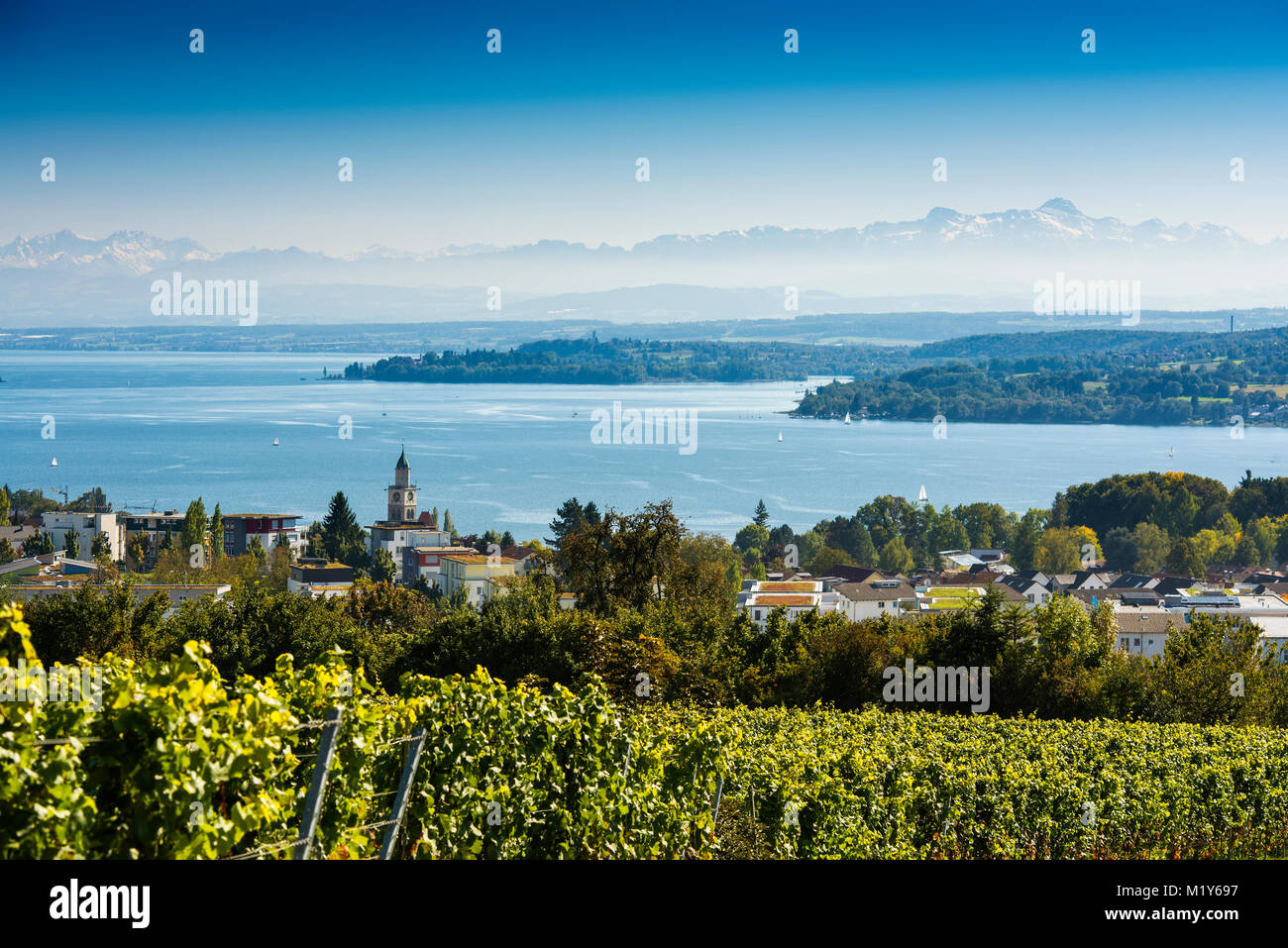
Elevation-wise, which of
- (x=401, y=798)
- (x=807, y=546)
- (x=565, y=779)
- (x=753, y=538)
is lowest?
(x=807, y=546)

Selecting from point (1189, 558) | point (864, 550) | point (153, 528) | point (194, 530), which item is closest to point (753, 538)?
point (864, 550)

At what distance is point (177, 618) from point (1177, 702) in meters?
16.3

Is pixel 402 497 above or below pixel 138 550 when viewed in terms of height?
above

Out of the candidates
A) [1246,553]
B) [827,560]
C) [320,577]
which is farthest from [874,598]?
[1246,553]

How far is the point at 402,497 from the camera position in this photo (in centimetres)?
7575

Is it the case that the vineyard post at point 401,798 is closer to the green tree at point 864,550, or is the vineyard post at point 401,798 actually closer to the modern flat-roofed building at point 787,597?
the modern flat-roofed building at point 787,597

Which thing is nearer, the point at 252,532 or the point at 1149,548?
the point at 252,532

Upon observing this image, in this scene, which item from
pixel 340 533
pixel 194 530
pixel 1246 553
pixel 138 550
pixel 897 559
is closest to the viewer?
pixel 194 530

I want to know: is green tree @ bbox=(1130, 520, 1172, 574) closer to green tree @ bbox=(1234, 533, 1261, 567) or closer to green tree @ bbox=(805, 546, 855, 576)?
green tree @ bbox=(1234, 533, 1261, 567)

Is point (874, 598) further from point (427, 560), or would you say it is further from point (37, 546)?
point (37, 546)

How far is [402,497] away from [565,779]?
71450mm

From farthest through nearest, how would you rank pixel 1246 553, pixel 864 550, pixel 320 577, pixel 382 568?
pixel 1246 553
pixel 864 550
pixel 382 568
pixel 320 577

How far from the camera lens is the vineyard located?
3.08 m

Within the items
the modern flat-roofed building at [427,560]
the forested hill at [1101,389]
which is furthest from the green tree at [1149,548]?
the forested hill at [1101,389]
